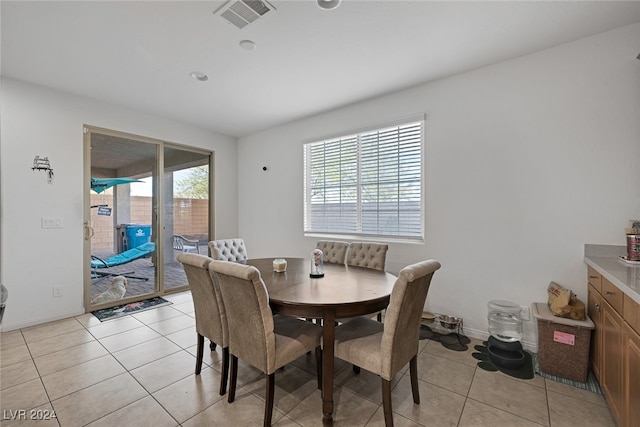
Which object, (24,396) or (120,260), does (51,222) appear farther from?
(24,396)

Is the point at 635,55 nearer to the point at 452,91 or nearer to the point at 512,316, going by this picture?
the point at 452,91

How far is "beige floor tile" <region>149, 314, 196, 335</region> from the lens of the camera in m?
3.08

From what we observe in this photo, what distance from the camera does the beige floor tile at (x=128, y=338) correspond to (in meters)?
2.70

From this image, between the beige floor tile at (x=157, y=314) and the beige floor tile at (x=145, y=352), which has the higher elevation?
the beige floor tile at (x=157, y=314)

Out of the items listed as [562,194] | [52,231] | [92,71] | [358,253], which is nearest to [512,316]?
[562,194]

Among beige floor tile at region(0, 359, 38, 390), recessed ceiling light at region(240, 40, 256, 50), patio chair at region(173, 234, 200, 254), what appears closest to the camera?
beige floor tile at region(0, 359, 38, 390)

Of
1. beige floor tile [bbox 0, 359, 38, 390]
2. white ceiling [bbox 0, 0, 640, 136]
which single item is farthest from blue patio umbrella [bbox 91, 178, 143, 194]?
beige floor tile [bbox 0, 359, 38, 390]

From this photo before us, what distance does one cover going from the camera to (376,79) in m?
3.06

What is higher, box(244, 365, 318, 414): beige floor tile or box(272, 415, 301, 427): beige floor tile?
box(272, 415, 301, 427): beige floor tile

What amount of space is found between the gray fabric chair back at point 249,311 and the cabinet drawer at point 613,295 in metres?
2.02

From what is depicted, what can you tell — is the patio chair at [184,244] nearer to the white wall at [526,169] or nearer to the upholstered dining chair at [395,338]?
the white wall at [526,169]

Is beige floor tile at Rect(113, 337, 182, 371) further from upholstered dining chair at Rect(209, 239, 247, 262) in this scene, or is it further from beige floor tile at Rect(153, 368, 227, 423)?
upholstered dining chair at Rect(209, 239, 247, 262)

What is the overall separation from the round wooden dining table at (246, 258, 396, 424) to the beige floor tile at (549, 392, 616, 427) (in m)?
1.27

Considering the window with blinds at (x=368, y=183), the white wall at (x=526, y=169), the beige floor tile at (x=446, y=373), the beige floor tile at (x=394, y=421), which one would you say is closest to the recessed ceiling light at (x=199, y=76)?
the white wall at (x=526, y=169)
